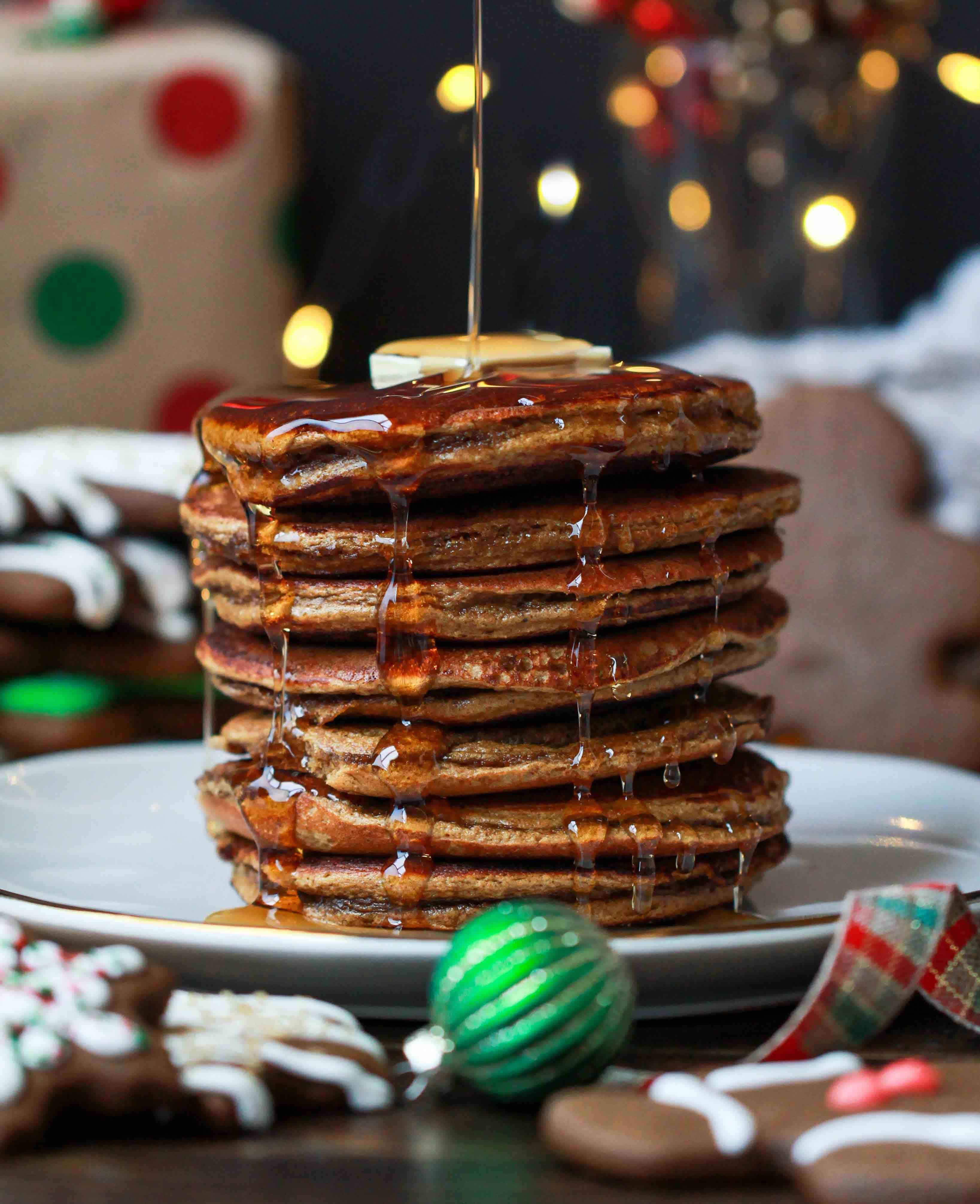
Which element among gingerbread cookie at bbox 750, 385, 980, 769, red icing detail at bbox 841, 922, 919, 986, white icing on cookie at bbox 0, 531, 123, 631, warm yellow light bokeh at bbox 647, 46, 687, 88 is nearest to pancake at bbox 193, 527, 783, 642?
red icing detail at bbox 841, 922, 919, 986

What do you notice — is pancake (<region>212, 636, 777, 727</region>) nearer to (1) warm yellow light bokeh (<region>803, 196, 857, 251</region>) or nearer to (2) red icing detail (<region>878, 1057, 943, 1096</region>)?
(2) red icing detail (<region>878, 1057, 943, 1096</region>)

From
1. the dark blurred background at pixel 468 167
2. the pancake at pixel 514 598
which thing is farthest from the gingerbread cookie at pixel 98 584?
the dark blurred background at pixel 468 167

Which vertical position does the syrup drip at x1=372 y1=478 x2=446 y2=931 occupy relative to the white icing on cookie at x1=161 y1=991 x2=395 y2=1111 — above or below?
above

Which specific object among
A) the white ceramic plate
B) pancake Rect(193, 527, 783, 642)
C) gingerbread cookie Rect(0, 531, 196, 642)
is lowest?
the white ceramic plate

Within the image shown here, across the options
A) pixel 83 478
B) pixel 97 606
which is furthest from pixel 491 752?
pixel 83 478

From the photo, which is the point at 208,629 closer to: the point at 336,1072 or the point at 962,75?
the point at 336,1072

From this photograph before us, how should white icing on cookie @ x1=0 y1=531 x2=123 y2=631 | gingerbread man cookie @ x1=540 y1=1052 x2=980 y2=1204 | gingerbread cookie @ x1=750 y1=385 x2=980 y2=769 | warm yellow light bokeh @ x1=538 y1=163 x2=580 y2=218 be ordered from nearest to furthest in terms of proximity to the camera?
1. gingerbread man cookie @ x1=540 y1=1052 x2=980 y2=1204
2. white icing on cookie @ x1=0 y1=531 x2=123 y2=631
3. gingerbread cookie @ x1=750 y1=385 x2=980 y2=769
4. warm yellow light bokeh @ x1=538 y1=163 x2=580 y2=218
